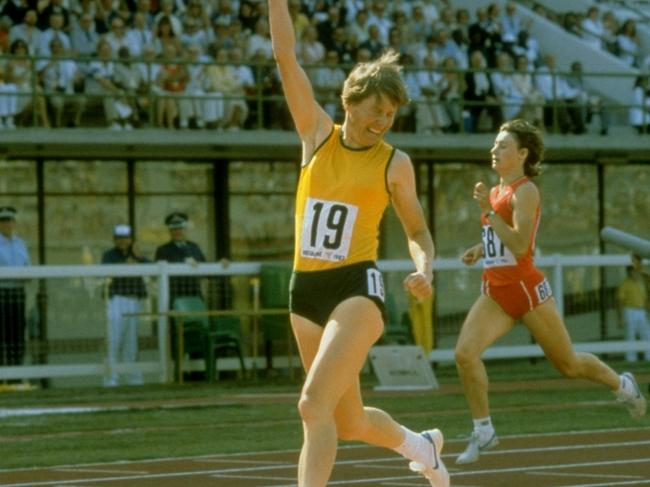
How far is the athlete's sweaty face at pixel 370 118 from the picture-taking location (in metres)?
9.11

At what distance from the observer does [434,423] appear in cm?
1648

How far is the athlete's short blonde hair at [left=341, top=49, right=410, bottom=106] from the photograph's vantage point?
9094 millimetres

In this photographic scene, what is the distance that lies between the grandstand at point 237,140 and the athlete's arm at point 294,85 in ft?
46.1

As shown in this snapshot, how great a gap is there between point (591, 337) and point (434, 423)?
1056cm

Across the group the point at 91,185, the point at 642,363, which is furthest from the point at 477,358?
the point at 91,185

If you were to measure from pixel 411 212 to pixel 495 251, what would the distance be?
3923mm

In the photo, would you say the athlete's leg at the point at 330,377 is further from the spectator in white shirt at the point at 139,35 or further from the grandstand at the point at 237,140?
the spectator in white shirt at the point at 139,35

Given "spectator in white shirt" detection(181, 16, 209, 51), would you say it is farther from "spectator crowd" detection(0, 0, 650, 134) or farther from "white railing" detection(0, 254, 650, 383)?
"white railing" detection(0, 254, 650, 383)

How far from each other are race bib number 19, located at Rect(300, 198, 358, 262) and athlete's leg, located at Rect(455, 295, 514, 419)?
386cm

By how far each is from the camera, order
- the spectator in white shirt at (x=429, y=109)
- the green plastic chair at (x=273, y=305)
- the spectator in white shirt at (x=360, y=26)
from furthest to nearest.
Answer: the spectator in white shirt at (x=360, y=26)
the spectator in white shirt at (x=429, y=109)
the green plastic chair at (x=273, y=305)

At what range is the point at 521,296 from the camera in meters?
13.0

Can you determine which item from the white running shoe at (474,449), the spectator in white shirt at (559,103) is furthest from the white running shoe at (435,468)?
the spectator in white shirt at (559,103)

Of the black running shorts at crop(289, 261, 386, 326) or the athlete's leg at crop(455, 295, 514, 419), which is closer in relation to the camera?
the black running shorts at crop(289, 261, 386, 326)

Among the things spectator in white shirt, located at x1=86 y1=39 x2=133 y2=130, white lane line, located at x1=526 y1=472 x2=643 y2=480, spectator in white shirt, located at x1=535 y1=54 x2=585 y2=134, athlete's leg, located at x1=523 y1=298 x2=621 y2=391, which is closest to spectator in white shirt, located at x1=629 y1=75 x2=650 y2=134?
spectator in white shirt, located at x1=535 y1=54 x2=585 y2=134
